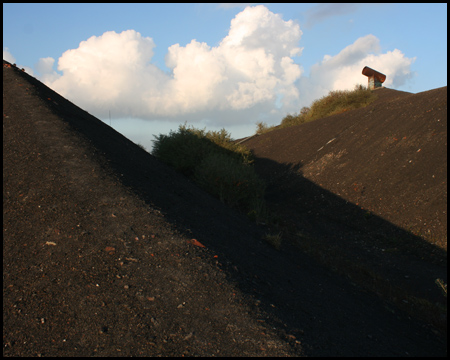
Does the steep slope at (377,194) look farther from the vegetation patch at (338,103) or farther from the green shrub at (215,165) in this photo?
the vegetation patch at (338,103)

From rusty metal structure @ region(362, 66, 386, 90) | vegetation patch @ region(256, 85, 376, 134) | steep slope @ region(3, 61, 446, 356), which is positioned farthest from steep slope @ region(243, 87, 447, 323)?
rusty metal structure @ region(362, 66, 386, 90)

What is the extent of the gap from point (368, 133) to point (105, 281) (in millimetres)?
17660

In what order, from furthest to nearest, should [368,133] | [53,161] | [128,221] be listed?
1. [368,133]
2. [53,161]
3. [128,221]

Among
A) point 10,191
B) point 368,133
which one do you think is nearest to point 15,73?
point 10,191

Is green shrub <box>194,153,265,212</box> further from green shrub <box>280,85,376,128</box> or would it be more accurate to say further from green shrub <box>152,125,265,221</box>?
green shrub <box>280,85,376,128</box>

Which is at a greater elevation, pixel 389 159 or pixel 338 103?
pixel 338 103

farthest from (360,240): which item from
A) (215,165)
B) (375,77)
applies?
(375,77)

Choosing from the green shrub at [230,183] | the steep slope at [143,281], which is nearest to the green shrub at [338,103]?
the green shrub at [230,183]

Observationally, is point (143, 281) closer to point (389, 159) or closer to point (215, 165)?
point (215, 165)

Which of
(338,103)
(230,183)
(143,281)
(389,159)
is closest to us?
(143,281)

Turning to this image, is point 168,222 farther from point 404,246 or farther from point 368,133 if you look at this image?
point 368,133

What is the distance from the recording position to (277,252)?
27.5 feet

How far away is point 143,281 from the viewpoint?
5141mm

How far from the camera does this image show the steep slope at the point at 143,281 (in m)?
4.33
